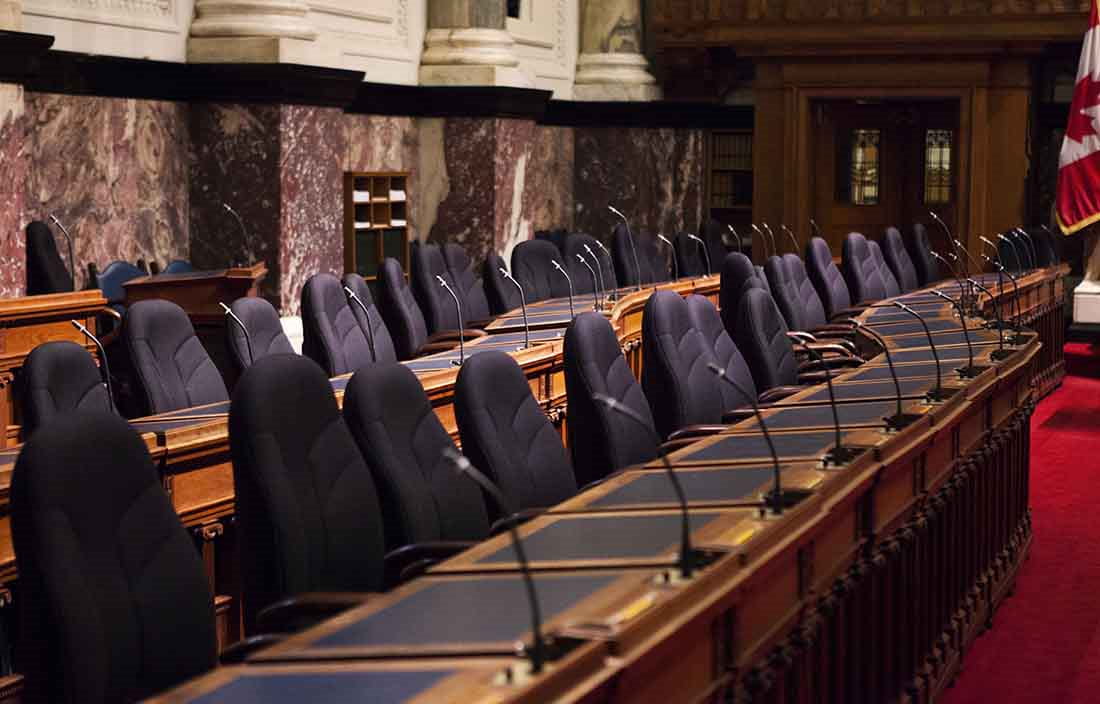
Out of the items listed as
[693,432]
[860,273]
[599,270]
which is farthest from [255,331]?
[860,273]

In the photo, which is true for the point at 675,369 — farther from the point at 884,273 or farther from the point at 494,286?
the point at 884,273

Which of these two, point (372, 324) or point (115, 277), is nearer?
point (372, 324)

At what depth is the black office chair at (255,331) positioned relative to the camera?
661 cm

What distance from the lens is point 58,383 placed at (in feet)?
16.6

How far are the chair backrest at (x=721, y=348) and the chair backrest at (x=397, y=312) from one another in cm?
226

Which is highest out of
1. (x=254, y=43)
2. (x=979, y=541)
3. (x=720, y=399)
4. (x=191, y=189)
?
(x=254, y=43)

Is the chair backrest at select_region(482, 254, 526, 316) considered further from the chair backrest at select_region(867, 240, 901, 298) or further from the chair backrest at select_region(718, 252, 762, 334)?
the chair backrest at select_region(867, 240, 901, 298)

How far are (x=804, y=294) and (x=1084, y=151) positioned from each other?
3602 mm

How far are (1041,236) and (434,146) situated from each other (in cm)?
490

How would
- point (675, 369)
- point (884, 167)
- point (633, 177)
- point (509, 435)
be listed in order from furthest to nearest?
point (884, 167), point (633, 177), point (675, 369), point (509, 435)

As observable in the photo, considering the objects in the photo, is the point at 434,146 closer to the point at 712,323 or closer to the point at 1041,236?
the point at 1041,236

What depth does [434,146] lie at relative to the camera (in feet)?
45.9

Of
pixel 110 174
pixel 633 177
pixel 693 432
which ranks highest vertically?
pixel 633 177

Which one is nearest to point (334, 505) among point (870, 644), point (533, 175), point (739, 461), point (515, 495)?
point (515, 495)
